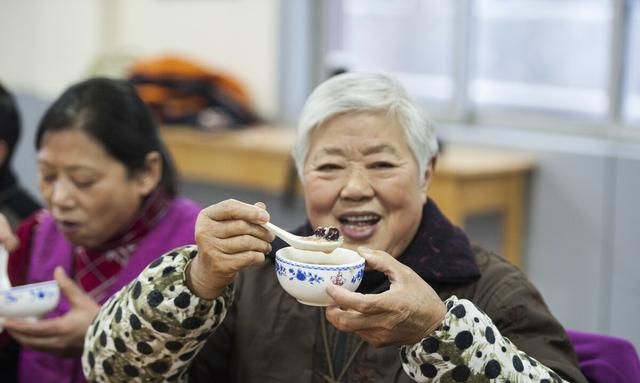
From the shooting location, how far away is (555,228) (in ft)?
13.5

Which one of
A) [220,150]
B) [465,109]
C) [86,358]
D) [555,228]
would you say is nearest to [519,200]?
[555,228]

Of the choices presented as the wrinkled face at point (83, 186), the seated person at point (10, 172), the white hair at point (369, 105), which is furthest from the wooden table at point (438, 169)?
the white hair at point (369, 105)

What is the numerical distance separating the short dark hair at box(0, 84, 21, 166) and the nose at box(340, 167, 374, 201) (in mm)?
1304

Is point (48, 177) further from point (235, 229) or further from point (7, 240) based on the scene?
point (235, 229)

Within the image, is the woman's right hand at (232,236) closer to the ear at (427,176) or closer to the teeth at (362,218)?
the teeth at (362,218)

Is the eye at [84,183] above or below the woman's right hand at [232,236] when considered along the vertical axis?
below

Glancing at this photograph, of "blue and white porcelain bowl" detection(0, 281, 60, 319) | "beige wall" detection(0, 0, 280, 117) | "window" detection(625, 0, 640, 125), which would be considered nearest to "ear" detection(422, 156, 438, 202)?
"blue and white porcelain bowl" detection(0, 281, 60, 319)

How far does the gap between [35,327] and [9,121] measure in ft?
2.76

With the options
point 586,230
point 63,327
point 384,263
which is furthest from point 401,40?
point 384,263

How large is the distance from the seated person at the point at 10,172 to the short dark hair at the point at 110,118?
0.45 m

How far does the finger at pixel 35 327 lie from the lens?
2.04 m

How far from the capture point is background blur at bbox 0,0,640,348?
3.94 meters

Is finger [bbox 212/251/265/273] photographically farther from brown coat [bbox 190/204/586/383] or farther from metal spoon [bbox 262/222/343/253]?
brown coat [bbox 190/204/586/383]

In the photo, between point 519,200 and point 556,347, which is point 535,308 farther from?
point 519,200
